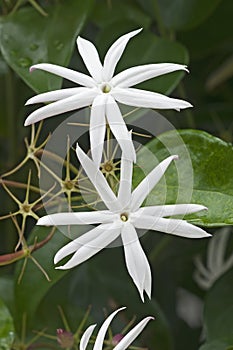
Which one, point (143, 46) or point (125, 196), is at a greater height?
point (143, 46)

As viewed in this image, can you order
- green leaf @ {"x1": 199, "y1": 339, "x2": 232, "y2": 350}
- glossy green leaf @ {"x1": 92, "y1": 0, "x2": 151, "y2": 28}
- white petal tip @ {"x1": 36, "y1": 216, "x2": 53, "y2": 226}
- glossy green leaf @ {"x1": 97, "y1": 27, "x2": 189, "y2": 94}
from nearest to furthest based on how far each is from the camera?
white petal tip @ {"x1": 36, "y1": 216, "x2": 53, "y2": 226}, green leaf @ {"x1": 199, "y1": 339, "x2": 232, "y2": 350}, glossy green leaf @ {"x1": 97, "y1": 27, "x2": 189, "y2": 94}, glossy green leaf @ {"x1": 92, "y1": 0, "x2": 151, "y2": 28}

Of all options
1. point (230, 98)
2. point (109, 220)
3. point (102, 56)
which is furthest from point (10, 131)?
point (109, 220)

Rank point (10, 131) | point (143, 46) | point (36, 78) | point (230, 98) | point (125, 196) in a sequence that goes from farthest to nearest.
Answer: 1. point (230, 98)
2. point (10, 131)
3. point (143, 46)
4. point (36, 78)
5. point (125, 196)

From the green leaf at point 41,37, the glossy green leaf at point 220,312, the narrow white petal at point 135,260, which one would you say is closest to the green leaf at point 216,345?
the glossy green leaf at point 220,312

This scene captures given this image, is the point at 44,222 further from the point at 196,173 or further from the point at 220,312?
the point at 220,312

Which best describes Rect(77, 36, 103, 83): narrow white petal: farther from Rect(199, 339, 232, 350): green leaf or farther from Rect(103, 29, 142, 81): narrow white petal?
Rect(199, 339, 232, 350): green leaf

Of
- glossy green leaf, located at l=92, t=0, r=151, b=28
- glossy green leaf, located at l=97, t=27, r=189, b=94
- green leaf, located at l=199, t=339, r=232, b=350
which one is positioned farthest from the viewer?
glossy green leaf, located at l=92, t=0, r=151, b=28

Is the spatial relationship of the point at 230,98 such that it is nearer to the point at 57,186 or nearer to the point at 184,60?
the point at 184,60

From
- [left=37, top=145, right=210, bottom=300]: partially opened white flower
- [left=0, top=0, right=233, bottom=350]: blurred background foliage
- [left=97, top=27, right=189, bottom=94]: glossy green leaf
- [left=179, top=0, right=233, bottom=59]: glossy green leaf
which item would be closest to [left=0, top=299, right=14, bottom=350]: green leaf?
[left=0, top=0, right=233, bottom=350]: blurred background foliage
